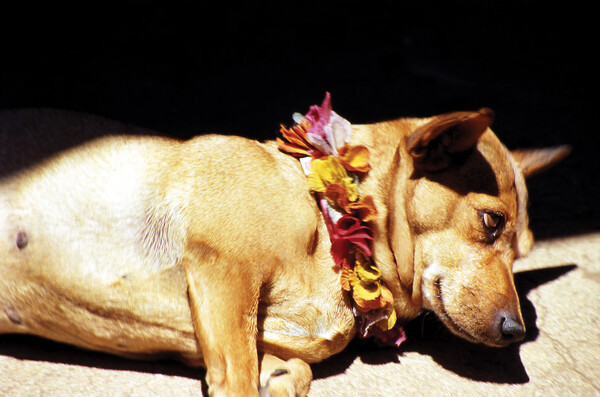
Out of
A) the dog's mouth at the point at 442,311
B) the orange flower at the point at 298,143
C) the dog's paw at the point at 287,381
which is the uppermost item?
the orange flower at the point at 298,143

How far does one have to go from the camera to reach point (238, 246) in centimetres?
281

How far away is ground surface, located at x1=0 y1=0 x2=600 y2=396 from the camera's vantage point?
3.11 metres

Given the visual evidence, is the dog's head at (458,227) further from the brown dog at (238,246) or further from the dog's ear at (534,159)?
the dog's ear at (534,159)

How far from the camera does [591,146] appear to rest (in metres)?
6.10

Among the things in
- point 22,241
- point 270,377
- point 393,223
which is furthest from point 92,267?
point 393,223

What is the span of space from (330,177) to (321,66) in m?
4.06

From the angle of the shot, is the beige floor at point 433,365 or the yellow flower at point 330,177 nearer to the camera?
the beige floor at point 433,365

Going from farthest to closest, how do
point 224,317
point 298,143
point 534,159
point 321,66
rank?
point 321,66
point 534,159
point 298,143
point 224,317

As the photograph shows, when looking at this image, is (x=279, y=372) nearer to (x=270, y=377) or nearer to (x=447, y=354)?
(x=270, y=377)

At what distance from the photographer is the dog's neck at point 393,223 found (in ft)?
10.3

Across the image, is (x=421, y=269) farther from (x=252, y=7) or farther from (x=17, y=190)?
(x=252, y=7)

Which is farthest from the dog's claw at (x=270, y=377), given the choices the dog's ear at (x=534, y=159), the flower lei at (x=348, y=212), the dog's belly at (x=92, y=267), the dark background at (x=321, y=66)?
the dark background at (x=321, y=66)

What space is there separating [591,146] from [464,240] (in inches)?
145

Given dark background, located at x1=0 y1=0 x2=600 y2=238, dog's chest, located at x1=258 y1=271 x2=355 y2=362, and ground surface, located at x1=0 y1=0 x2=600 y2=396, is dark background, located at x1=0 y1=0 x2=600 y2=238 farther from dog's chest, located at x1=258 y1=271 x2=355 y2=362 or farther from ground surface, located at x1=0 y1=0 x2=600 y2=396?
dog's chest, located at x1=258 y1=271 x2=355 y2=362
